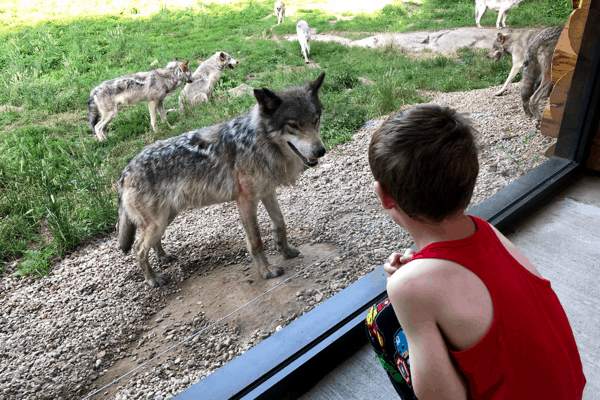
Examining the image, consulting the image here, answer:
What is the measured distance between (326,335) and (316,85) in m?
0.99

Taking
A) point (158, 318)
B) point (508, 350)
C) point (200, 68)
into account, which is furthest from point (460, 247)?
point (200, 68)

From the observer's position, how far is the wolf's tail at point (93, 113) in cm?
130

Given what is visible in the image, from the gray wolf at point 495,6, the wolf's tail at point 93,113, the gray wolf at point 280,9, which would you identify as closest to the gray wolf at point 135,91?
the wolf's tail at point 93,113

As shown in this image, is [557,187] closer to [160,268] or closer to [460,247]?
[460,247]

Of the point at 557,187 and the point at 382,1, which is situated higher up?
the point at 382,1

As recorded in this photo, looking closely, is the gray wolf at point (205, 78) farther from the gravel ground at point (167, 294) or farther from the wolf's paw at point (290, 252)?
the wolf's paw at point (290, 252)

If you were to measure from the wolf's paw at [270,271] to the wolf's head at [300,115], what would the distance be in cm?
47

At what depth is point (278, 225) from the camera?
1.77m

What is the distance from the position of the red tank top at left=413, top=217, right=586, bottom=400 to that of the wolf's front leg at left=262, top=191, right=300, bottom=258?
0.95m

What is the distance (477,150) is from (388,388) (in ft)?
3.15

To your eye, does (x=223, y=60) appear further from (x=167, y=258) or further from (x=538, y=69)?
(x=538, y=69)

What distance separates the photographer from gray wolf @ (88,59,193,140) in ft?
4.28

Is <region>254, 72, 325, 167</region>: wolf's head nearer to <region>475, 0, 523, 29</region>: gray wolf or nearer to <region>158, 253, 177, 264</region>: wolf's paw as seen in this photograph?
<region>158, 253, 177, 264</region>: wolf's paw

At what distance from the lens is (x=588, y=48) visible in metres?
2.19
